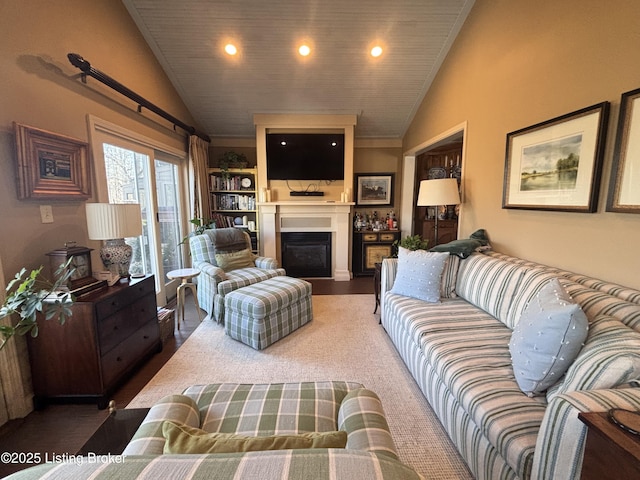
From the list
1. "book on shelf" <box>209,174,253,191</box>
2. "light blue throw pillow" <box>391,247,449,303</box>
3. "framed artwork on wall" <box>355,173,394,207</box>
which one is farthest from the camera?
"framed artwork on wall" <box>355,173,394,207</box>

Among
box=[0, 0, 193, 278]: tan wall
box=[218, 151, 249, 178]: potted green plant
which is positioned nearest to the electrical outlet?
box=[0, 0, 193, 278]: tan wall

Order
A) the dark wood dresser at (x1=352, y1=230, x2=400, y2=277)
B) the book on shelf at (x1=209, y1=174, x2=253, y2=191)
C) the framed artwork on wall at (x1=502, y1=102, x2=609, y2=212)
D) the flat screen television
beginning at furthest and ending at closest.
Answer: the dark wood dresser at (x1=352, y1=230, x2=400, y2=277), the book on shelf at (x1=209, y1=174, x2=253, y2=191), the flat screen television, the framed artwork on wall at (x1=502, y1=102, x2=609, y2=212)

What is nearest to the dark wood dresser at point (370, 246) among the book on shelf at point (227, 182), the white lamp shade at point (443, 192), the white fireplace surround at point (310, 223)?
the white fireplace surround at point (310, 223)

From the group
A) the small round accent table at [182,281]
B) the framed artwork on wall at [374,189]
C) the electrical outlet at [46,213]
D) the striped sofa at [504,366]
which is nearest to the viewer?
the striped sofa at [504,366]

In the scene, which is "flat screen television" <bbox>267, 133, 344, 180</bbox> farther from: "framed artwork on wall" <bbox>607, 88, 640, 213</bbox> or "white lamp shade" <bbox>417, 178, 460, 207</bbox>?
"framed artwork on wall" <bbox>607, 88, 640, 213</bbox>

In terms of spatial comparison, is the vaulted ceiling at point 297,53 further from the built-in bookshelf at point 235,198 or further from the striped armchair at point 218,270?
the striped armchair at point 218,270

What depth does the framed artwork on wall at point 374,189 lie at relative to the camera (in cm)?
496

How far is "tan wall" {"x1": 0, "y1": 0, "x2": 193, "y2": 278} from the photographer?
5.41ft

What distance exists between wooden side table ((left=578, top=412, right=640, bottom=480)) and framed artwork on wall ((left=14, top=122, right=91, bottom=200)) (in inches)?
112

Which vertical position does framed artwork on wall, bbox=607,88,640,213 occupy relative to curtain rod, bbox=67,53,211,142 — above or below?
below

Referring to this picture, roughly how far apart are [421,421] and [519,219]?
169 centimetres

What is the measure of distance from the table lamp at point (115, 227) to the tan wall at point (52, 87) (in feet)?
0.95

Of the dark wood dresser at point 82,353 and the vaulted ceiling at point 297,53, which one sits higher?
the vaulted ceiling at point 297,53

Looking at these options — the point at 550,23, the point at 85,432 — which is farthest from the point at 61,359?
the point at 550,23
